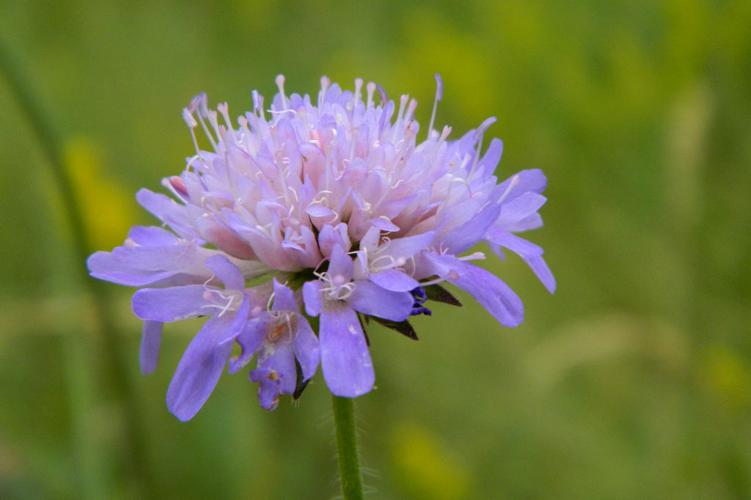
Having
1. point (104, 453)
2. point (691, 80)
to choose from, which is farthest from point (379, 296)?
point (691, 80)

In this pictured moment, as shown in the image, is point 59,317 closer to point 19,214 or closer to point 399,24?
point 19,214

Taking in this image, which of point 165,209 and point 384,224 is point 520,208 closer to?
point 384,224

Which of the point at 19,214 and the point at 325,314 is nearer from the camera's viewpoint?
the point at 325,314

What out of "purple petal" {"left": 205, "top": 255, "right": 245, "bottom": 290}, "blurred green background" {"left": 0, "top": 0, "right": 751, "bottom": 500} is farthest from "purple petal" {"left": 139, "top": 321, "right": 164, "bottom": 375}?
"blurred green background" {"left": 0, "top": 0, "right": 751, "bottom": 500}

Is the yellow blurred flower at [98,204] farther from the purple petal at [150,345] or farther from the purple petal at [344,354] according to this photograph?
the purple petal at [344,354]

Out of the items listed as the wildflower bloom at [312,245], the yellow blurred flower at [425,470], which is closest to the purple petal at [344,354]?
the wildflower bloom at [312,245]

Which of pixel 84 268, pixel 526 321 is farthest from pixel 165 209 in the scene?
pixel 526 321

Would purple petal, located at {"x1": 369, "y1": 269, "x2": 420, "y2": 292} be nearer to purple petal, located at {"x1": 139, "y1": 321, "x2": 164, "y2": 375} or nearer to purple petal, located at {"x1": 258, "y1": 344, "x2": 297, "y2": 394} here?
purple petal, located at {"x1": 258, "y1": 344, "x2": 297, "y2": 394}
